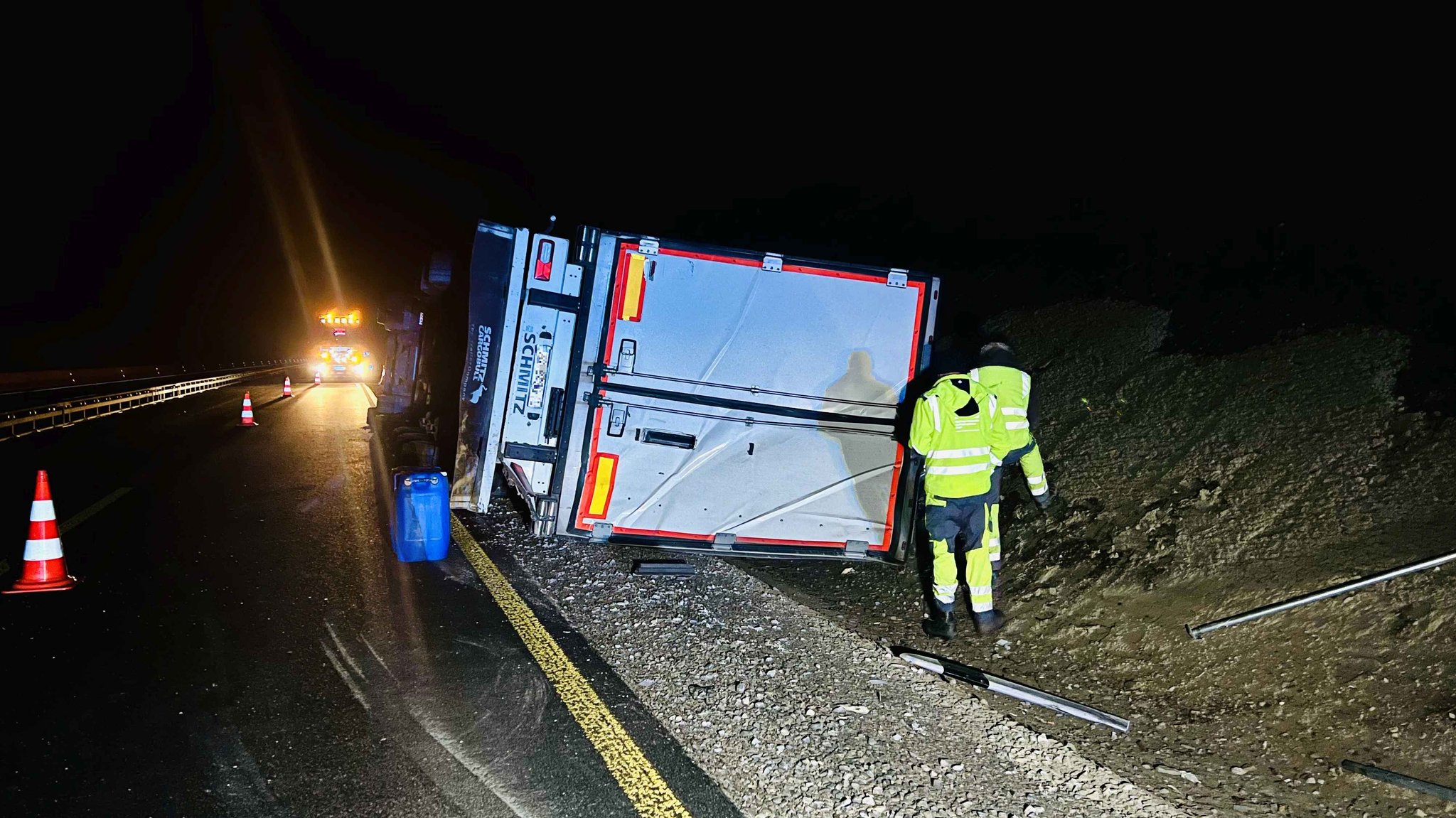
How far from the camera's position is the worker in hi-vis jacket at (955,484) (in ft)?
17.7

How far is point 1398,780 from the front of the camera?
3621mm

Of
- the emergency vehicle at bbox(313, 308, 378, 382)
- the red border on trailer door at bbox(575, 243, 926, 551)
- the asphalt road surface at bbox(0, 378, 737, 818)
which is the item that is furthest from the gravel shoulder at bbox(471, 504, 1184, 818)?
the emergency vehicle at bbox(313, 308, 378, 382)

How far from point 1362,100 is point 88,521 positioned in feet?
40.9

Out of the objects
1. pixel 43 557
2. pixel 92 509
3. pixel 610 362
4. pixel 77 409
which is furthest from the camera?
pixel 77 409

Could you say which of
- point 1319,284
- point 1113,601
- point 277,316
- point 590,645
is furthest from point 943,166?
point 277,316

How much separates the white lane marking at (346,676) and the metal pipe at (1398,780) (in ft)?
14.0

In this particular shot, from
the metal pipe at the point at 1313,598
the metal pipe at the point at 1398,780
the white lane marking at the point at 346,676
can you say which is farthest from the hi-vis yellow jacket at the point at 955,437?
the white lane marking at the point at 346,676

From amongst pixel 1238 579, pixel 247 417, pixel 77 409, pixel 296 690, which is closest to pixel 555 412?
pixel 296 690

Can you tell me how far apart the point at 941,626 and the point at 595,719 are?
239 centimetres

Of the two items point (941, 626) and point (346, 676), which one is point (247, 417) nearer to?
point (346, 676)

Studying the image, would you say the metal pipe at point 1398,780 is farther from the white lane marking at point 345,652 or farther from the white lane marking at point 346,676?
the white lane marking at point 345,652

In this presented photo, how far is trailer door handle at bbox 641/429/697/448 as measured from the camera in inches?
249

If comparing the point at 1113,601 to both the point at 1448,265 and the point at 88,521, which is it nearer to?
the point at 1448,265

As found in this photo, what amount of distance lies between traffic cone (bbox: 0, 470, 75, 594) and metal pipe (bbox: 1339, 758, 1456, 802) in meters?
7.15
